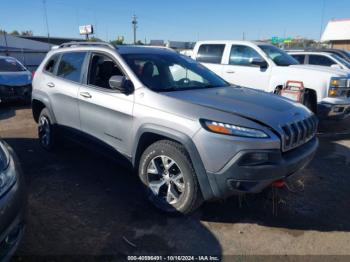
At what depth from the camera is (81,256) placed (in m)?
2.86

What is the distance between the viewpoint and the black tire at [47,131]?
5.24m

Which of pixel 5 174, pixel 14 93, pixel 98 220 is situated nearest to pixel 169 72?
pixel 98 220

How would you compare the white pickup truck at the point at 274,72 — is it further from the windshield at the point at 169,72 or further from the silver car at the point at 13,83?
the silver car at the point at 13,83

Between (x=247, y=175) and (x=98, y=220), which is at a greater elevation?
(x=247, y=175)

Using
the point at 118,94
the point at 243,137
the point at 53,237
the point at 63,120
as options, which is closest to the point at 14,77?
the point at 63,120

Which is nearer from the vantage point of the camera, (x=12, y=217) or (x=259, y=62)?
(x=12, y=217)

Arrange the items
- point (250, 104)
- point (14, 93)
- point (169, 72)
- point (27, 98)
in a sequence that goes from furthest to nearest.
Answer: point (27, 98) → point (14, 93) → point (169, 72) → point (250, 104)

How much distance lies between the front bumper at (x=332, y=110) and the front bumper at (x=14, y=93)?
8.26m

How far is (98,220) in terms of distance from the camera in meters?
3.44

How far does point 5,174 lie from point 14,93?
323 inches

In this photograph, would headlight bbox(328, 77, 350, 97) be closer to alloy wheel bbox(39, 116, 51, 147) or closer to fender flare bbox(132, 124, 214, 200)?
fender flare bbox(132, 124, 214, 200)

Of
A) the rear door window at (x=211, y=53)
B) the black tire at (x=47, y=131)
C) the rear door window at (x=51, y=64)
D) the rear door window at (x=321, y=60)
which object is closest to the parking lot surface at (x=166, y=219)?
the black tire at (x=47, y=131)

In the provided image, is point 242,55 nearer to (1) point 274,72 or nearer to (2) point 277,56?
(2) point 277,56

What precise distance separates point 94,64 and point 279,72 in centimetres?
475
